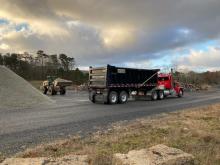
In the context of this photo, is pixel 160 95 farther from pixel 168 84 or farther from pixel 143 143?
pixel 143 143

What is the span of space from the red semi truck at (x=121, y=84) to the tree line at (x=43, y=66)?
38.3m

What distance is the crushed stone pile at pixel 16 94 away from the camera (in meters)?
19.9

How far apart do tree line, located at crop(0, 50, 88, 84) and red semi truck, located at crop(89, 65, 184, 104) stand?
126 ft

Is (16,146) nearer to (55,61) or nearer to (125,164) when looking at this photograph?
(125,164)

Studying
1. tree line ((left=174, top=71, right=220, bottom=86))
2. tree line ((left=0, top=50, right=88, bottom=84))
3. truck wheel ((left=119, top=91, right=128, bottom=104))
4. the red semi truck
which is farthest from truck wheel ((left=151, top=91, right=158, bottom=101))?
tree line ((left=0, top=50, right=88, bottom=84))

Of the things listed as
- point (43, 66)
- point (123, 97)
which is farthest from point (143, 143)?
point (43, 66)

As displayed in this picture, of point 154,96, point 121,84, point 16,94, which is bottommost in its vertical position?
point 154,96

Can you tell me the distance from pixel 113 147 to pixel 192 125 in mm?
4494

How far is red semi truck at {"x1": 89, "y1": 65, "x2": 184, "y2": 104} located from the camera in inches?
888

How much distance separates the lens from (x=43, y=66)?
77062 millimetres

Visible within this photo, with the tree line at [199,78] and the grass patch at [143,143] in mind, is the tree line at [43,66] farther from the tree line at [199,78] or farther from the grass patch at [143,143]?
the grass patch at [143,143]

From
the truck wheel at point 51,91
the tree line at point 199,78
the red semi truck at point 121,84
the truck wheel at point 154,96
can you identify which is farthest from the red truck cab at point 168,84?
the tree line at point 199,78

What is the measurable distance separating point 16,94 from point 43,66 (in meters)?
56.5

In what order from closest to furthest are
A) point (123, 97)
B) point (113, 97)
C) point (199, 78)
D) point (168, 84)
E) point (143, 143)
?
point (143, 143) < point (113, 97) < point (123, 97) < point (168, 84) < point (199, 78)
